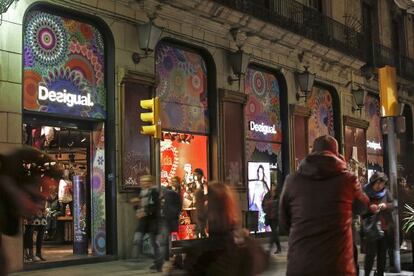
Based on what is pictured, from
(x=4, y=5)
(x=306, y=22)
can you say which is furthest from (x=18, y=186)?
(x=306, y=22)

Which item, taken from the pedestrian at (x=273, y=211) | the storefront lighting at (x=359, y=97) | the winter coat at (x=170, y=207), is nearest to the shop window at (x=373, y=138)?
the storefront lighting at (x=359, y=97)

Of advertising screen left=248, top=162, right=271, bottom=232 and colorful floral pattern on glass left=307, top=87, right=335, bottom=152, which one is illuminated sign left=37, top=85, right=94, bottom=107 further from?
colorful floral pattern on glass left=307, top=87, right=335, bottom=152

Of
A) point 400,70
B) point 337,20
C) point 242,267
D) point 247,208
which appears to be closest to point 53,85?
point 247,208

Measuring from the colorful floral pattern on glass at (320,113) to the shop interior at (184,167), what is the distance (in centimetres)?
641

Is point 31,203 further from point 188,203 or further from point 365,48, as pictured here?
point 365,48

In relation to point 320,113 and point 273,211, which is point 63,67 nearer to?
point 273,211

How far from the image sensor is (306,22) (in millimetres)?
21109

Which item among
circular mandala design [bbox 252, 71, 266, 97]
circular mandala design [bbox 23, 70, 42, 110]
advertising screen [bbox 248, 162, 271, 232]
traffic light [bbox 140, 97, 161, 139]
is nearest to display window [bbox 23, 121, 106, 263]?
circular mandala design [bbox 23, 70, 42, 110]

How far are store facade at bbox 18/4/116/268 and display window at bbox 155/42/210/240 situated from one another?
5.93ft

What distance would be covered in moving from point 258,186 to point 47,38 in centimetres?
830

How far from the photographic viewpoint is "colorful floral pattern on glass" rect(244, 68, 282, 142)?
60.9 ft

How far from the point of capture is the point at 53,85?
12461 millimetres

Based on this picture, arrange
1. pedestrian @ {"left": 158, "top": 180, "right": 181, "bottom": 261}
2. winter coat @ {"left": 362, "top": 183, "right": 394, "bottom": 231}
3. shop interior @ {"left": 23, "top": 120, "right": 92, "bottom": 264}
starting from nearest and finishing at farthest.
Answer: winter coat @ {"left": 362, "top": 183, "right": 394, "bottom": 231} < pedestrian @ {"left": 158, "top": 180, "right": 181, "bottom": 261} < shop interior @ {"left": 23, "top": 120, "right": 92, "bottom": 264}

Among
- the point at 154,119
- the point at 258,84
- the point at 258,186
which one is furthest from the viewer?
the point at 258,84
